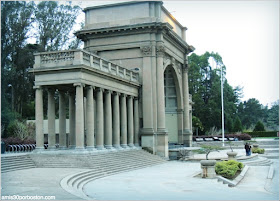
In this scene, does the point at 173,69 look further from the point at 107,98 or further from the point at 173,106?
the point at 107,98

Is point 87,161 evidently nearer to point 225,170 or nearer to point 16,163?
point 16,163

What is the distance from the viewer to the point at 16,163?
25.8m

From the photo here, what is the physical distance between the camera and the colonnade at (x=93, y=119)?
29422 millimetres

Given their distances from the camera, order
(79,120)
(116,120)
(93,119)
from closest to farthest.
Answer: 1. (79,120)
2. (93,119)
3. (116,120)

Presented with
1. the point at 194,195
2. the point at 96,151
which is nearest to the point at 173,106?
the point at 96,151

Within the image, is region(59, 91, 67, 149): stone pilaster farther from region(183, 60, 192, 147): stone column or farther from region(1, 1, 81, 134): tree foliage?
region(1, 1, 81, 134): tree foliage

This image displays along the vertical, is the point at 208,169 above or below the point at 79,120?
below

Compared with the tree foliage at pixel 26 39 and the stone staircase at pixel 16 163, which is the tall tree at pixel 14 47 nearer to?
the tree foliage at pixel 26 39

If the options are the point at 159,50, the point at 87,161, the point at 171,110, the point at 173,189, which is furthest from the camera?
the point at 171,110

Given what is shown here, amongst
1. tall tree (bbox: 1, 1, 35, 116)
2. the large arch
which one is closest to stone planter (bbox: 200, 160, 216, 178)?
the large arch

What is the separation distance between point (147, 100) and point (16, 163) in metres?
17.3

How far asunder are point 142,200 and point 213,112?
239 ft

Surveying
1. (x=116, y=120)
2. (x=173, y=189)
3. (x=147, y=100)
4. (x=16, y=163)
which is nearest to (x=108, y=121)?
(x=116, y=120)

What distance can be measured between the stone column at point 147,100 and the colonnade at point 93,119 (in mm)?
806
